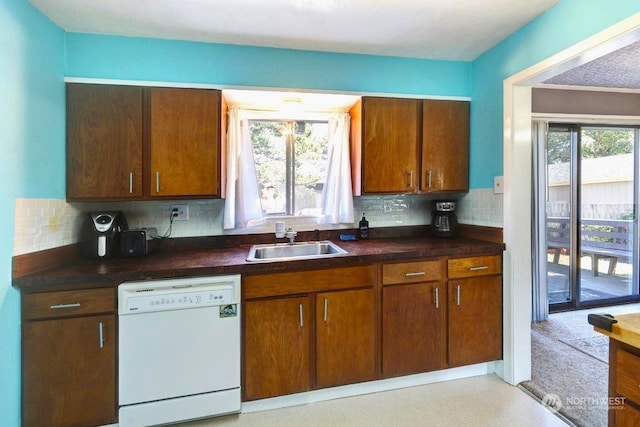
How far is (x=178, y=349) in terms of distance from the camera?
174 centimetres

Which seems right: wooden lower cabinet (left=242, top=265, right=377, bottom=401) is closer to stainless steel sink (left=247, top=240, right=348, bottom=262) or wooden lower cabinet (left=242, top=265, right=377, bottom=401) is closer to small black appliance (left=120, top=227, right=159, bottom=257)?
stainless steel sink (left=247, top=240, right=348, bottom=262)

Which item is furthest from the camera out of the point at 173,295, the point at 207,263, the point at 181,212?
the point at 181,212

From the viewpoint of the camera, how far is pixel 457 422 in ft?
5.90

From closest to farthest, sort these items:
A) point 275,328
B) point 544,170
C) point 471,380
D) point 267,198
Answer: point 275,328 < point 471,380 < point 267,198 < point 544,170

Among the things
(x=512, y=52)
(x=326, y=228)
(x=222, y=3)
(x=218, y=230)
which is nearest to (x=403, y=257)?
(x=326, y=228)

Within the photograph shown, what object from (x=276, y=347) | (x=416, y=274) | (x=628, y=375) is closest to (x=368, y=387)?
(x=276, y=347)

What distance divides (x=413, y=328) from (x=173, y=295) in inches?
60.3

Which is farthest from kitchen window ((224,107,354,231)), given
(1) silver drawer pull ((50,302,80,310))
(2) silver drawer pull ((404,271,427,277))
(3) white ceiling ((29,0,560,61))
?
(1) silver drawer pull ((50,302,80,310))

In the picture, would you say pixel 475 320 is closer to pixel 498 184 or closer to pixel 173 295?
pixel 498 184

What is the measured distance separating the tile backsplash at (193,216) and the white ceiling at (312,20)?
1124 mm

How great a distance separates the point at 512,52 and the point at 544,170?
1514 mm

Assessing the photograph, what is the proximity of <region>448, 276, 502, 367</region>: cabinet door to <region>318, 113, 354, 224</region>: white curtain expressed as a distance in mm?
974

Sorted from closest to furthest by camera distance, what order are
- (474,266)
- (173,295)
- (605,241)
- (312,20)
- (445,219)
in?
(173,295) < (312,20) < (474,266) < (445,219) < (605,241)

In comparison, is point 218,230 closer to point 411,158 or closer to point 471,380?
point 411,158
